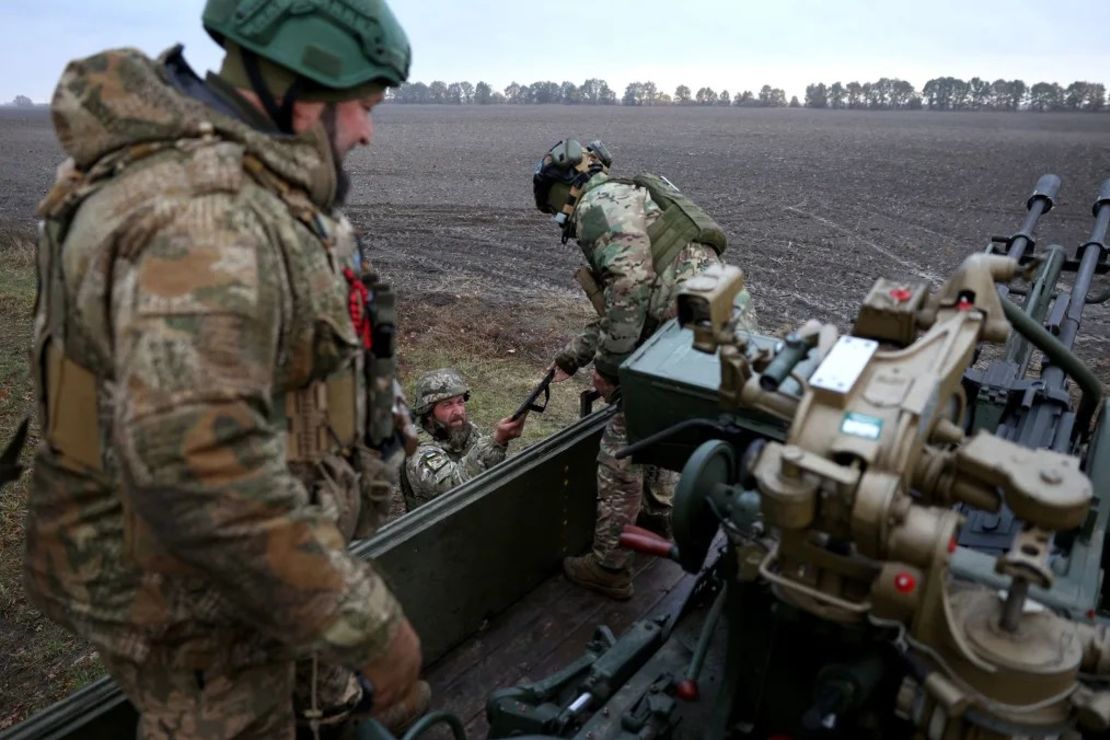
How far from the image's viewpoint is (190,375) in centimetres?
150

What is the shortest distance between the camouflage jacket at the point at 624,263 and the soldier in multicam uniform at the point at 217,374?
236 cm

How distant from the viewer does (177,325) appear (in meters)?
1.49

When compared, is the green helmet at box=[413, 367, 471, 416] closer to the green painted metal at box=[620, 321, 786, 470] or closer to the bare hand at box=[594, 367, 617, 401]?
the bare hand at box=[594, 367, 617, 401]

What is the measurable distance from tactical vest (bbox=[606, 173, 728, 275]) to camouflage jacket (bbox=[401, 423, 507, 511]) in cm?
117

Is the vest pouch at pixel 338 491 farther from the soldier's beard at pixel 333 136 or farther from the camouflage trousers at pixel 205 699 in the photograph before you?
the soldier's beard at pixel 333 136

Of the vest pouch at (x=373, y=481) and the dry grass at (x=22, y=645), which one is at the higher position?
the vest pouch at (x=373, y=481)

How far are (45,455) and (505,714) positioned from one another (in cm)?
141

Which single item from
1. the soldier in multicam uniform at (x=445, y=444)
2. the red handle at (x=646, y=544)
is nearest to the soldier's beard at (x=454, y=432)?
the soldier in multicam uniform at (x=445, y=444)

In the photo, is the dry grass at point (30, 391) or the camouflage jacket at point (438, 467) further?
the camouflage jacket at point (438, 467)

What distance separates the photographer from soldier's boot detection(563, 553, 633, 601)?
3.87 metres

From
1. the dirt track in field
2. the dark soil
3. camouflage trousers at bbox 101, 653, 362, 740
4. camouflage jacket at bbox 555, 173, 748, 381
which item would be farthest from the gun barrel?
the dirt track in field

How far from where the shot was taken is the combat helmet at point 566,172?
4520 millimetres

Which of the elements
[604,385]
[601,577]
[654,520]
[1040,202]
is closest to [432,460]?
[604,385]

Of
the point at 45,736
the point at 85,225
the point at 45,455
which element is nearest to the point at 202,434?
the point at 85,225
